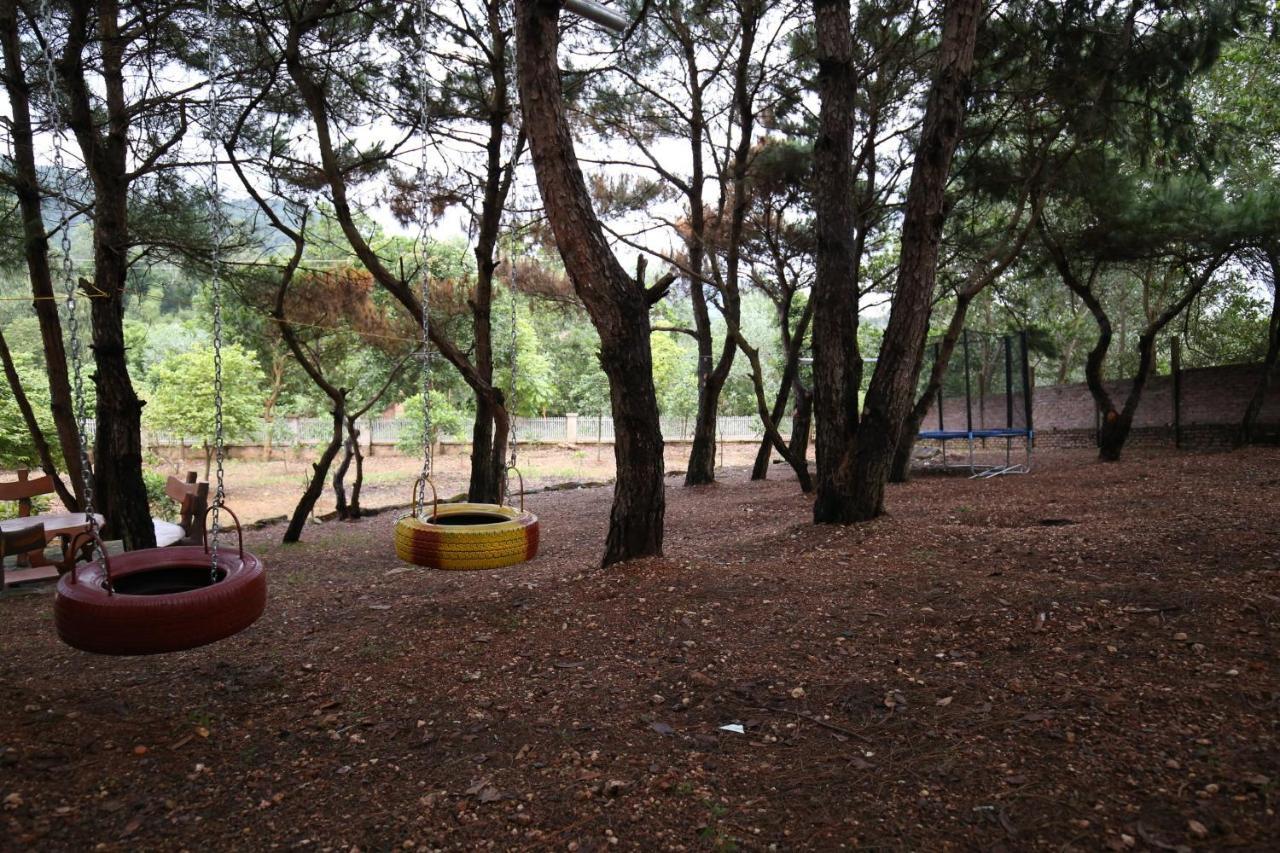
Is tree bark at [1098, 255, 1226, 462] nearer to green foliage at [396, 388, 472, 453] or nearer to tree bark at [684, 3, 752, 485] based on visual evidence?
tree bark at [684, 3, 752, 485]

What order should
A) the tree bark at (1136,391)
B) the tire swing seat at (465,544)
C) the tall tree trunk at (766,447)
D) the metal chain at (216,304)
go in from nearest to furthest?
the metal chain at (216,304)
the tire swing seat at (465,544)
the tree bark at (1136,391)
the tall tree trunk at (766,447)

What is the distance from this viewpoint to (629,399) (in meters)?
4.04

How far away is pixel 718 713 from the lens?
2.53 metres

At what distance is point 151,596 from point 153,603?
3 cm

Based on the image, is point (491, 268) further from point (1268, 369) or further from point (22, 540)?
point (1268, 369)

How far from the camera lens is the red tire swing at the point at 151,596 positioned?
2.40 meters

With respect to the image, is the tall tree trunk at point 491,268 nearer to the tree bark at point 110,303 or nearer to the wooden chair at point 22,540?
the tree bark at point 110,303

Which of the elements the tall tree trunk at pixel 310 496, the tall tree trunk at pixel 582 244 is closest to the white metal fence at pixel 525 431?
the tall tree trunk at pixel 310 496

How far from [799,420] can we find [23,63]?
8.59m

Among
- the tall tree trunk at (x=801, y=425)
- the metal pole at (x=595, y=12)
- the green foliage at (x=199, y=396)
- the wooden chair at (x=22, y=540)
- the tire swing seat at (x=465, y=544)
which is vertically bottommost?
the wooden chair at (x=22, y=540)

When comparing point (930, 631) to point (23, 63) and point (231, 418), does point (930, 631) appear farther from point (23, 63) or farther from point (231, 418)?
point (231, 418)

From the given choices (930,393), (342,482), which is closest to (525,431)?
(342,482)

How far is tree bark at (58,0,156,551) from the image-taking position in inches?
190

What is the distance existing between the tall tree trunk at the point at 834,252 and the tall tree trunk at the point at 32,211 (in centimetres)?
582
